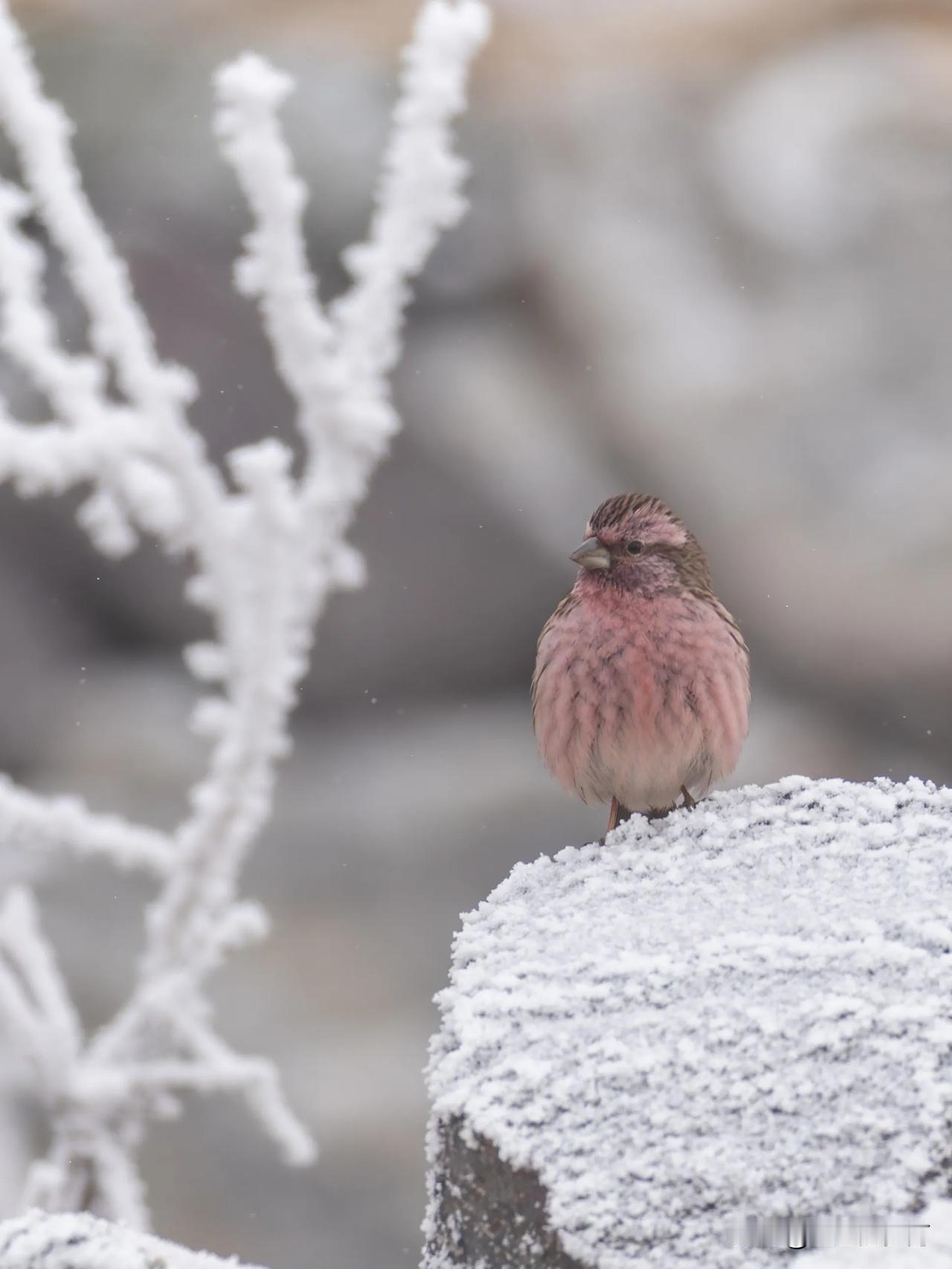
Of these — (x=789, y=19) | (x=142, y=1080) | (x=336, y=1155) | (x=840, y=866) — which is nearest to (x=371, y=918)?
(x=336, y=1155)

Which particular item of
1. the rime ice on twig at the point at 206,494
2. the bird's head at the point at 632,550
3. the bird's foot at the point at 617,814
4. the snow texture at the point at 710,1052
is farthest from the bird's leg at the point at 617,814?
the rime ice on twig at the point at 206,494

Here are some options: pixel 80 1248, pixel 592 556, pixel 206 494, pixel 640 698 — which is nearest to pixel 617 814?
pixel 640 698

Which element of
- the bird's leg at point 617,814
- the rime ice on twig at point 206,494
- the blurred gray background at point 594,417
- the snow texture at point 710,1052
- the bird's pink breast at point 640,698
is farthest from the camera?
the blurred gray background at point 594,417

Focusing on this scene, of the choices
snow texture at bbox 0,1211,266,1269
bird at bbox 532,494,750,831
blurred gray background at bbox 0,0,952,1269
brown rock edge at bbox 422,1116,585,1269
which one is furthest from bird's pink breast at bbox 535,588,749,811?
blurred gray background at bbox 0,0,952,1269

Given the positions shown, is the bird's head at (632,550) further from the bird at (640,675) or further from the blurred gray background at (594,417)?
the blurred gray background at (594,417)

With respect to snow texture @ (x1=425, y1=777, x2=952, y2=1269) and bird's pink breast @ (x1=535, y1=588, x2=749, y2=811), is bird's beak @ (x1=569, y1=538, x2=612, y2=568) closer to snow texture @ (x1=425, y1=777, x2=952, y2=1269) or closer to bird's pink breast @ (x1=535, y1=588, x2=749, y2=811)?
bird's pink breast @ (x1=535, y1=588, x2=749, y2=811)

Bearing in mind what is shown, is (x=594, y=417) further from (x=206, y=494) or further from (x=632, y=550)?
(x=206, y=494)

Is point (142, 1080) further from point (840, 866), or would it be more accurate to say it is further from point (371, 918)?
point (371, 918)
